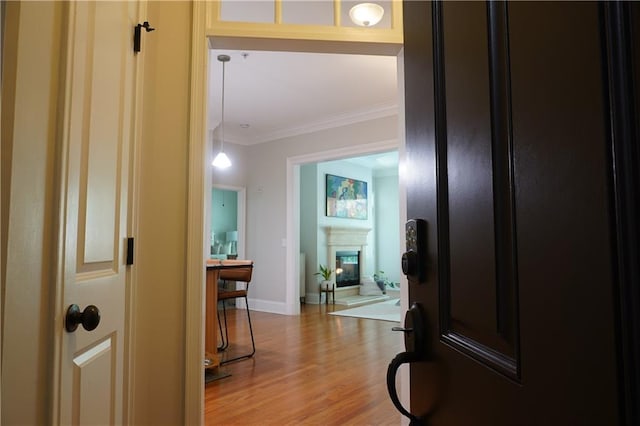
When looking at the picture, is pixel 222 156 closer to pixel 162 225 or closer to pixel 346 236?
pixel 162 225

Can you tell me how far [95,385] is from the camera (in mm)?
1201

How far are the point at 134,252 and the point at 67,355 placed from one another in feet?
1.79

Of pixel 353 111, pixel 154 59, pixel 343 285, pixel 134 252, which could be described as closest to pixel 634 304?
pixel 134 252

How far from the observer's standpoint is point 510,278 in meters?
0.44

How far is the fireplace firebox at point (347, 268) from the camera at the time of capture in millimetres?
8266

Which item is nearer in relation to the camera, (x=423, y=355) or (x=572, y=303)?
(x=572, y=303)

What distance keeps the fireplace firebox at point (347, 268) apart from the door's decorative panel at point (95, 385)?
6948 mm

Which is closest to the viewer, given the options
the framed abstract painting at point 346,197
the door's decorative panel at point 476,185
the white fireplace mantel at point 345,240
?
the door's decorative panel at point 476,185

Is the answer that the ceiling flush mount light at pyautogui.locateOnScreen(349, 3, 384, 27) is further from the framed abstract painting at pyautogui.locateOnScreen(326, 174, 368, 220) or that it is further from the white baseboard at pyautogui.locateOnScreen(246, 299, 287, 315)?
the framed abstract painting at pyautogui.locateOnScreen(326, 174, 368, 220)

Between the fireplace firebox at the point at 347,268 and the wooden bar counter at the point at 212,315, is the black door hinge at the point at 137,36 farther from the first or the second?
the fireplace firebox at the point at 347,268

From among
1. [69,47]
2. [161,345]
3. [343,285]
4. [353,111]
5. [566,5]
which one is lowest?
[343,285]

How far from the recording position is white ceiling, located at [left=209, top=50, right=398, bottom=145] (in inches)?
160

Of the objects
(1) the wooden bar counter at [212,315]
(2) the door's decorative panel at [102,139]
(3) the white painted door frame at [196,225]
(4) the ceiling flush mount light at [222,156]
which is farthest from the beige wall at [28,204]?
(4) the ceiling flush mount light at [222,156]

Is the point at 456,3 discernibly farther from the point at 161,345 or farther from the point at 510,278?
the point at 161,345
